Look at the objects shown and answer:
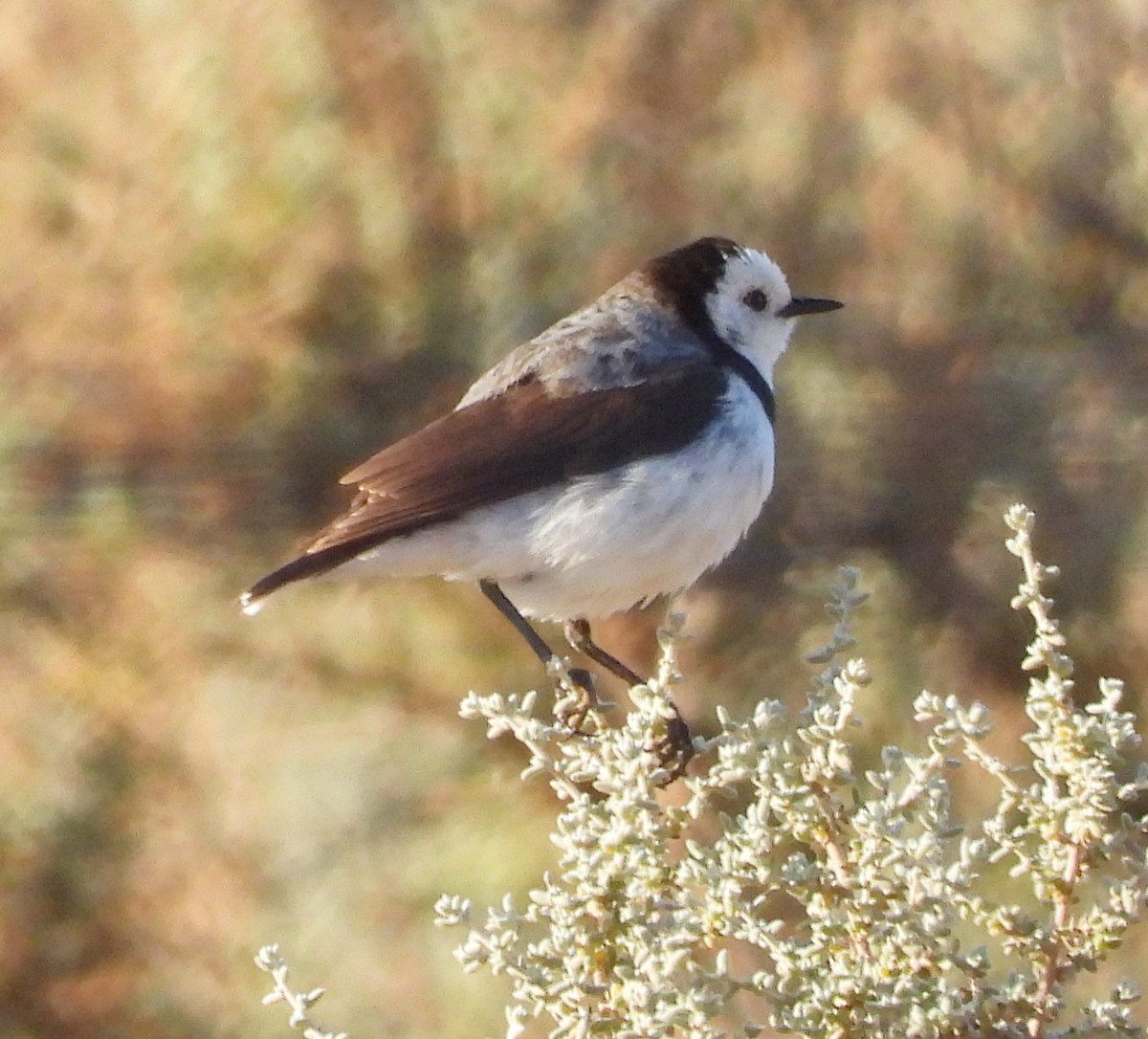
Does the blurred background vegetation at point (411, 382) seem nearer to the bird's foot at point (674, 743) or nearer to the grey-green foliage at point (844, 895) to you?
the bird's foot at point (674, 743)

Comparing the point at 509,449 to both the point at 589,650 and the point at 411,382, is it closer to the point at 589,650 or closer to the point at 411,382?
the point at 589,650

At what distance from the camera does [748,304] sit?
7.38 ft

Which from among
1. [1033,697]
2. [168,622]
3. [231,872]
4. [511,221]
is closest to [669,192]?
[511,221]

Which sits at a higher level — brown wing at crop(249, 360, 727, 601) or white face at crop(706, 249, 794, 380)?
white face at crop(706, 249, 794, 380)

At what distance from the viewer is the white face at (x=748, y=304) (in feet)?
7.36

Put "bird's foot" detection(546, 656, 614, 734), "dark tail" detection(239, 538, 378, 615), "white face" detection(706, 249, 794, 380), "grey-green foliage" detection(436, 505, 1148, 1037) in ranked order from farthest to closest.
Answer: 1. "white face" detection(706, 249, 794, 380)
2. "dark tail" detection(239, 538, 378, 615)
3. "bird's foot" detection(546, 656, 614, 734)
4. "grey-green foliage" detection(436, 505, 1148, 1037)

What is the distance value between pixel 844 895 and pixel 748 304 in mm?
1237

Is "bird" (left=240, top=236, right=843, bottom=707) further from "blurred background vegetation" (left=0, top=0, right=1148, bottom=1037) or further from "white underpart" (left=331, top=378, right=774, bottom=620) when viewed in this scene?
"blurred background vegetation" (left=0, top=0, right=1148, bottom=1037)

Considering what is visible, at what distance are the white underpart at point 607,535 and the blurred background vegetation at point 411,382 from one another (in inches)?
27.6

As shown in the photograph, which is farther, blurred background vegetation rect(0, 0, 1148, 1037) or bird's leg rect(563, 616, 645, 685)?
blurred background vegetation rect(0, 0, 1148, 1037)

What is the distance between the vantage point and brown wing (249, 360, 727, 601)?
175 cm

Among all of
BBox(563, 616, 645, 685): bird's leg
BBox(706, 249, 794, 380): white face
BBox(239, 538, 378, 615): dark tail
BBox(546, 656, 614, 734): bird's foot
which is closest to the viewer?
BBox(546, 656, 614, 734): bird's foot

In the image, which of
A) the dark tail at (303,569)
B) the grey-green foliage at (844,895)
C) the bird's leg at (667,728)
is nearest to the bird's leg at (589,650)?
the bird's leg at (667,728)

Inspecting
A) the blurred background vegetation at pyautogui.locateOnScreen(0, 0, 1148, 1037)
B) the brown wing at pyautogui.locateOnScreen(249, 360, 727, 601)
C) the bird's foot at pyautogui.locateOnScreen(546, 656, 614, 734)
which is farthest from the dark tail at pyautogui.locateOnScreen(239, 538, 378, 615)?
the blurred background vegetation at pyautogui.locateOnScreen(0, 0, 1148, 1037)
